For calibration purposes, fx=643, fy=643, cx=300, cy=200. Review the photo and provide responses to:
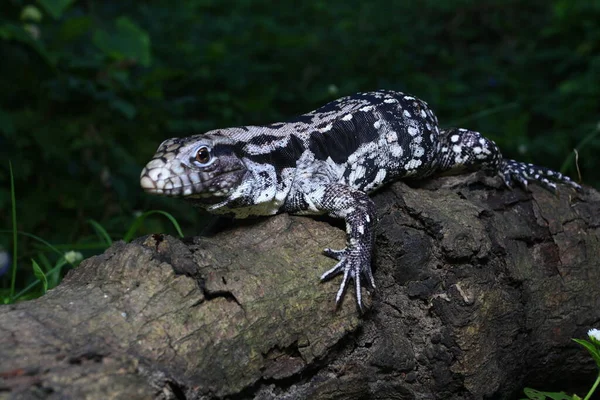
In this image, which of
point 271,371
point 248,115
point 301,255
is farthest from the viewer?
point 248,115

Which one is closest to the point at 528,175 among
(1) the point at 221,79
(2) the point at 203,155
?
(2) the point at 203,155

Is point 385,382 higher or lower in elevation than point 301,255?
lower

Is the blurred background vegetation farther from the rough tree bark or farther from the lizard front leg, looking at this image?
the lizard front leg

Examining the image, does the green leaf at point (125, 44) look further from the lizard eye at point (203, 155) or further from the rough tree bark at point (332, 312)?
the rough tree bark at point (332, 312)

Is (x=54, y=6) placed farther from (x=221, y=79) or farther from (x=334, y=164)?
(x=221, y=79)

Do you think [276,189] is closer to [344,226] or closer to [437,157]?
[344,226]

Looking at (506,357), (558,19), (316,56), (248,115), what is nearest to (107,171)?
(248,115)

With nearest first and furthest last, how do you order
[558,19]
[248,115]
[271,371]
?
[271,371]
[248,115]
[558,19]

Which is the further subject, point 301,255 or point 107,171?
point 107,171
